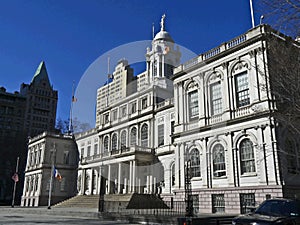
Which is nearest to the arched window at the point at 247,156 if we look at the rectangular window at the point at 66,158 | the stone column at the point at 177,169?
the stone column at the point at 177,169

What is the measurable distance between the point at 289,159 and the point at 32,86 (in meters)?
99.7

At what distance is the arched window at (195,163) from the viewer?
2549 cm

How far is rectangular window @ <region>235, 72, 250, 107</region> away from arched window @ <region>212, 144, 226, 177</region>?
3.88 m

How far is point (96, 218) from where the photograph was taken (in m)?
21.6

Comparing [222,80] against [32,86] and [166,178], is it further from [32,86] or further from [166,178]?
[32,86]

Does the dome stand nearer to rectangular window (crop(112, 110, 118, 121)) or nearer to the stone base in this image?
rectangular window (crop(112, 110, 118, 121))

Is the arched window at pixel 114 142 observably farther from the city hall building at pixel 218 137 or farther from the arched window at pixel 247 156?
the arched window at pixel 247 156

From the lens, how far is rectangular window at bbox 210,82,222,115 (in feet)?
82.7

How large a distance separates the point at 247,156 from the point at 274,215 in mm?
12272

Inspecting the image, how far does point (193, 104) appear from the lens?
27.5 metres

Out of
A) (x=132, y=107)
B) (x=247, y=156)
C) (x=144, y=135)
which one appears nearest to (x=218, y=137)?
(x=247, y=156)

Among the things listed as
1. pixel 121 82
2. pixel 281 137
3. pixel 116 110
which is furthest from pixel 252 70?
pixel 121 82

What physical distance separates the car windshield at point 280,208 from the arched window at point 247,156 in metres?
10.7

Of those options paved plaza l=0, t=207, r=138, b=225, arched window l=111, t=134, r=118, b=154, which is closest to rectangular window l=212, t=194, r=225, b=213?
paved plaza l=0, t=207, r=138, b=225
